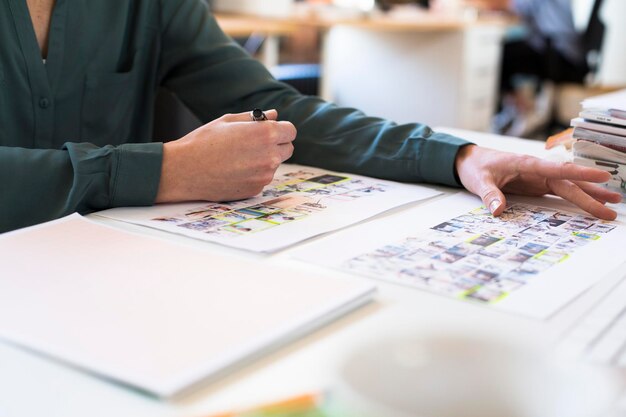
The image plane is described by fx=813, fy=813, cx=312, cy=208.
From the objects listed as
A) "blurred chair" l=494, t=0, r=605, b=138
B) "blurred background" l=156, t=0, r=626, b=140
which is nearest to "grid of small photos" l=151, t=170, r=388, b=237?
"blurred background" l=156, t=0, r=626, b=140

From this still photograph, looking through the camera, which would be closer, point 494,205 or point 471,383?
point 471,383

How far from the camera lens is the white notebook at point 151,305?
56cm

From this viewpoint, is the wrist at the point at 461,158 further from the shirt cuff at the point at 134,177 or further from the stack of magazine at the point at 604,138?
the shirt cuff at the point at 134,177

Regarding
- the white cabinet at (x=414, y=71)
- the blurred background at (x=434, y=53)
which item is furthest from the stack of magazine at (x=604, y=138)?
the white cabinet at (x=414, y=71)

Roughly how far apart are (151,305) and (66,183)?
383 mm

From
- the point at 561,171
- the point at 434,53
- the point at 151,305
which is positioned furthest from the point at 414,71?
the point at 151,305

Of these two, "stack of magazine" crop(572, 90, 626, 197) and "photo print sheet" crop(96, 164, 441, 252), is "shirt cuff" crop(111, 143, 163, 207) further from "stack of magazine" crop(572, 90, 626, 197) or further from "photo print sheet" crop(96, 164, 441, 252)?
"stack of magazine" crop(572, 90, 626, 197)

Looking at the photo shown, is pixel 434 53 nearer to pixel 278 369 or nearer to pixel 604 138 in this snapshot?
pixel 604 138

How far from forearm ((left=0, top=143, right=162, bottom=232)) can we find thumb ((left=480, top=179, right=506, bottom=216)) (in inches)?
16.2

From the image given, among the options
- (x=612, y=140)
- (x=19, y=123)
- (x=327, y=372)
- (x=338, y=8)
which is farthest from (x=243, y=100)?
(x=338, y=8)

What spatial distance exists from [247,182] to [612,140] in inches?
20.8

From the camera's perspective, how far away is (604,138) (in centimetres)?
116

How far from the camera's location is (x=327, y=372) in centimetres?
56

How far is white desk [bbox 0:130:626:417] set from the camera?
51 centimetres
